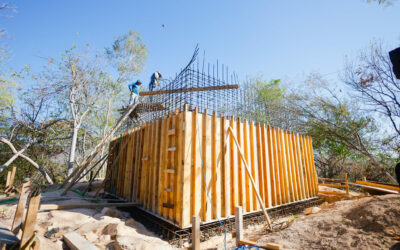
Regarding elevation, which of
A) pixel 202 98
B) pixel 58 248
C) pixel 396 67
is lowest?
pixel 58 248

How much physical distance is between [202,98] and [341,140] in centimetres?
1563

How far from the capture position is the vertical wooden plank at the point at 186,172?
4539 millimetres

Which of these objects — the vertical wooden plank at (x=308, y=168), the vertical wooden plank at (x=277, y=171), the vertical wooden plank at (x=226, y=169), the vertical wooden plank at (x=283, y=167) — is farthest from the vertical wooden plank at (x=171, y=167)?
the vertical wooden plank at (x=308, y=168)

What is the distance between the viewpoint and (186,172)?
4.72 meters

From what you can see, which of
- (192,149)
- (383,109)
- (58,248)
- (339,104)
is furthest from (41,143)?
(383,109)

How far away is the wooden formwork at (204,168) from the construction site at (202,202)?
0.03 m

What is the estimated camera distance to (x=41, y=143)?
16062 mm

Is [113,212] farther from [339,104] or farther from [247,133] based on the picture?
[339,104]

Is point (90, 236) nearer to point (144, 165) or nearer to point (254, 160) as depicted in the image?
point (144, 165)

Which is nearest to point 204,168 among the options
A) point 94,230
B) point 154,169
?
point 154,169

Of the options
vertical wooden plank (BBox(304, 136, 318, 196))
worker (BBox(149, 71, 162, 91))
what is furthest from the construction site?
worker (BBox(149, 71, 162, 91))

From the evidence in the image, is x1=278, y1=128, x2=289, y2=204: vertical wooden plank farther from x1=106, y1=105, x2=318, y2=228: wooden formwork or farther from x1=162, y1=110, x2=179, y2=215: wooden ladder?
x1=162, y1=110, x2=179, y2=215: wooden ladder

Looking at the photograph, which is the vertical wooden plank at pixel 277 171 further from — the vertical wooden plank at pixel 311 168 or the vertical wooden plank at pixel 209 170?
the vertical wooden plank at pixel 209 170

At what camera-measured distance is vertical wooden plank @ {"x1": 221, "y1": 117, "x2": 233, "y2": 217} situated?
17.3ft
